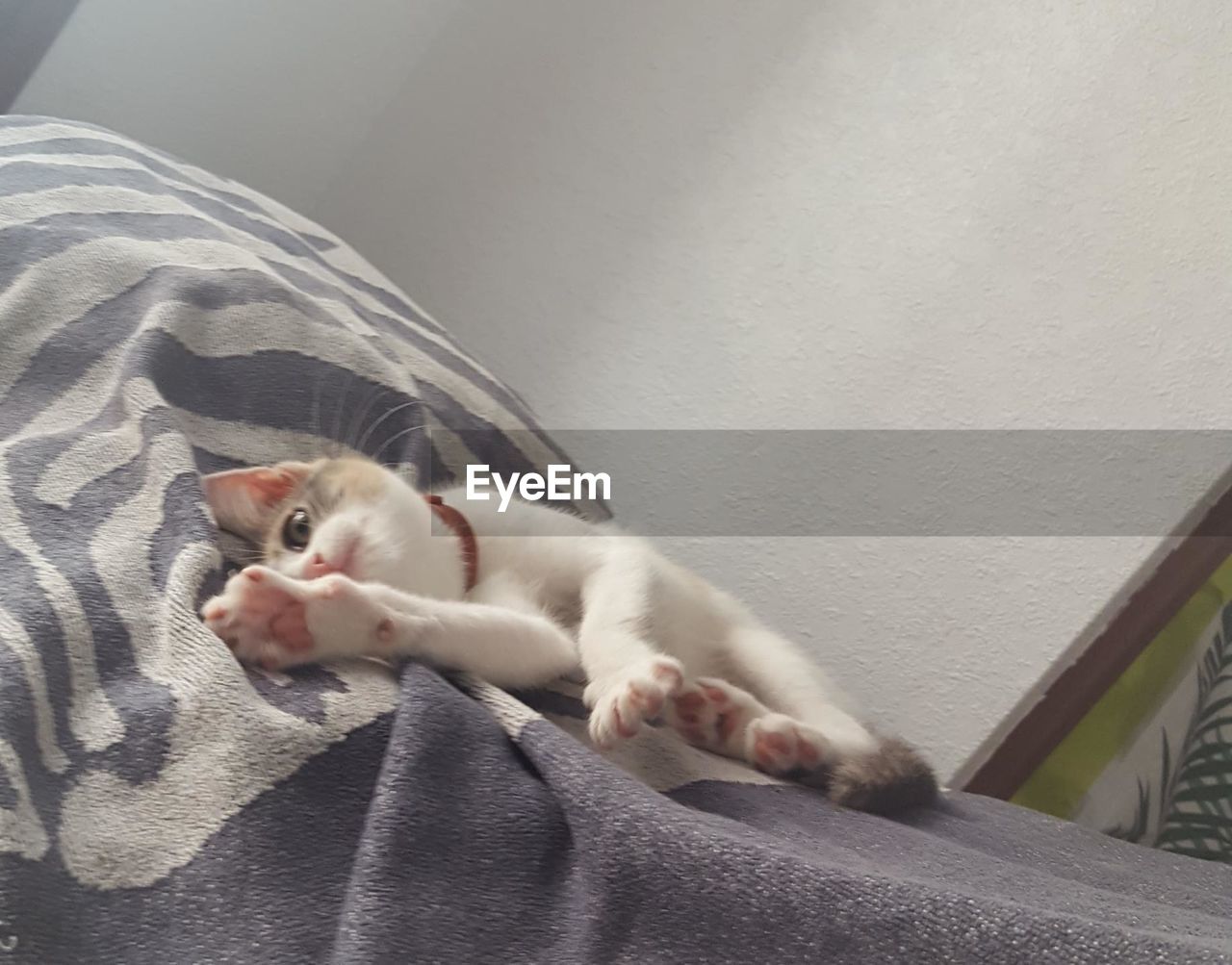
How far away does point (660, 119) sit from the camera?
1512mm

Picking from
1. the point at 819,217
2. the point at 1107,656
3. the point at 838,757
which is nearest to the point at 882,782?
the point at 838,757

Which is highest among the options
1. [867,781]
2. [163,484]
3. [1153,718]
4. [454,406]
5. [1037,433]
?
[1037,433]

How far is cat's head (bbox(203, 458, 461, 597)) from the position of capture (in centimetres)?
70

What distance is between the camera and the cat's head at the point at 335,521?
698 mm

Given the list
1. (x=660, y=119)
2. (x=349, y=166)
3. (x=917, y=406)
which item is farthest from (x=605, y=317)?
(x=349, y=166)

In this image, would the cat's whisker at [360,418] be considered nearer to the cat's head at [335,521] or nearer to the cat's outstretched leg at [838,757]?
the cat's head at [335,521]

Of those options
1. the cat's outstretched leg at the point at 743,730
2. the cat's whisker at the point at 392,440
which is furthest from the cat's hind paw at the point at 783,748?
the cat's whisker at the point at 392,440

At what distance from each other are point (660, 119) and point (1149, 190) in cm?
71

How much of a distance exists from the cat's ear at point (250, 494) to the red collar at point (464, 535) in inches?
4.9

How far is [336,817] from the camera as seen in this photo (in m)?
0.44

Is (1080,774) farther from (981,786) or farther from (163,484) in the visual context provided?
(163,484)

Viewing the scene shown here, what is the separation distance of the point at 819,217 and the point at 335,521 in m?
Answer: 0.91

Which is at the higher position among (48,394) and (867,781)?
(48,394)

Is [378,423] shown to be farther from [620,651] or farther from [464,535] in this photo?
[620,651]
